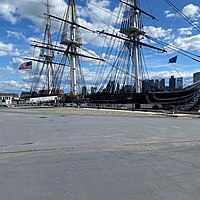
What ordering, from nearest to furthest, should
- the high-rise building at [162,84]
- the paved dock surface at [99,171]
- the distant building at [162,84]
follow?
the paved dock surface at [99,171]
the distant building at [162,84]
the high-rise building at [162,84]

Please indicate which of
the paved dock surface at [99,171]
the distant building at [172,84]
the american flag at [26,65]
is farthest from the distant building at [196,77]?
the american flag at [26,65]

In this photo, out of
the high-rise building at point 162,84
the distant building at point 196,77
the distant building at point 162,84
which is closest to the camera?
the distant building at point 196,77

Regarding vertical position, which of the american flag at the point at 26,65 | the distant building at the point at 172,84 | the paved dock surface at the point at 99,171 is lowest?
the paved dock surface at the point at 99,171

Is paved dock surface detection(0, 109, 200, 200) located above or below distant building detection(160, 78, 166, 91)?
below

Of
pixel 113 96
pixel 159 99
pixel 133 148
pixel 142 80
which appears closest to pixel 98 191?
pixel 133 148

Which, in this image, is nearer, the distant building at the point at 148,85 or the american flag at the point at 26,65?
the distant building at the point at 148,85

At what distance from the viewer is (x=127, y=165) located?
562 cm

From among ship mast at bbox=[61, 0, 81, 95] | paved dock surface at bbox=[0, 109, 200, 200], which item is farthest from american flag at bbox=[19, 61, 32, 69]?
paved dock surface at bbox=[0, 109, 200, 200]

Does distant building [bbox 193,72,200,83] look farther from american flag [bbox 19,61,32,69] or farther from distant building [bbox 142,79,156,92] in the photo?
american flag [bbox 19,61,32,69]

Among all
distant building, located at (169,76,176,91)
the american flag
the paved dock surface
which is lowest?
the paved dock surface

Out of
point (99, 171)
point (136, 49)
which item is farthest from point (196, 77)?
point (99, 171)

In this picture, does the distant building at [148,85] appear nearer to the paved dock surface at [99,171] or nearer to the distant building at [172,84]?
the distant building at [172,84]

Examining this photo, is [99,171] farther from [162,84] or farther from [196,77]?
[162,84]

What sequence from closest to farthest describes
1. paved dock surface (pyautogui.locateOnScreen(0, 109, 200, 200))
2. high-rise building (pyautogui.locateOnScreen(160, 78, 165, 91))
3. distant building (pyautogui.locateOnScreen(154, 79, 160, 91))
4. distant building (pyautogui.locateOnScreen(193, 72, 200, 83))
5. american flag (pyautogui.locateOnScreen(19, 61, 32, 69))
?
paved dock surface (pyautogui.locateOnScreen(0, 109, 200, 200)), distant building (pyautogui.locateOnScreen(193, 72, 200, 83)), high-rise building (pyautogui.locateOnScreen(160, 78, 165, 91)), distant building (pyautogui.locateOnScreen(154, 79, 160, 91)), american flag (pyautogui.locateOnScreen(19, 61, 32, 69))
